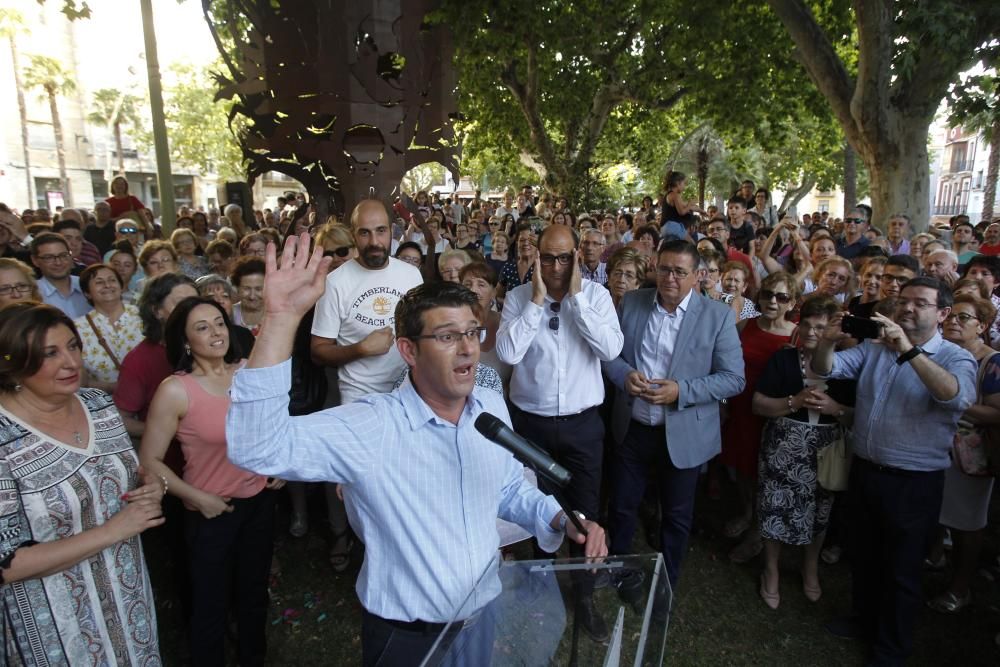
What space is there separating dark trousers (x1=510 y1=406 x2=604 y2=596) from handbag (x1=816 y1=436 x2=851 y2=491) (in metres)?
1.26

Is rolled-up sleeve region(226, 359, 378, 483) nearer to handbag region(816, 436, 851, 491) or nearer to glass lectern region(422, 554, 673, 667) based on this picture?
glass lectern region(422, 554, 673, 667)

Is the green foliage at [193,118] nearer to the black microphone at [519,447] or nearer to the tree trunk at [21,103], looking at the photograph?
the tree trunk at [21,103]

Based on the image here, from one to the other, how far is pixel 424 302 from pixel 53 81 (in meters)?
43.4

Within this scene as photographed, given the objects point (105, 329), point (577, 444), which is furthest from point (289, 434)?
point (105, 329)

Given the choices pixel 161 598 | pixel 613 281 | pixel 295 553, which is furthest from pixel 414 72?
pixel 161 598

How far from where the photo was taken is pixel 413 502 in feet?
5.30

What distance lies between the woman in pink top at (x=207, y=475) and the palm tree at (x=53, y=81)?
40.0m

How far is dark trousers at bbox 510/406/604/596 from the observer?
10.5 feet

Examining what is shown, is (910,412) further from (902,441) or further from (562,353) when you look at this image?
(562,353)

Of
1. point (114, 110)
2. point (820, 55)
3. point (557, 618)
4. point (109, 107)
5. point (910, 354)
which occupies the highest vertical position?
point (109, 107)

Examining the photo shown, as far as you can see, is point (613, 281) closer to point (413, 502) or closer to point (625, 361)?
point (625, 361)

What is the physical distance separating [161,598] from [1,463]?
2097 mm

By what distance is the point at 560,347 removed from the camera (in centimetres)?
320

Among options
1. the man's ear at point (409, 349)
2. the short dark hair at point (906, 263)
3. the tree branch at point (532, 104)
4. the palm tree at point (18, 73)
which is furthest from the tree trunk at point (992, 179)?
the palm tree at point (18, 73)
